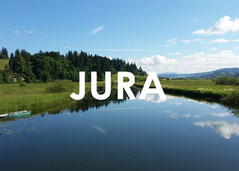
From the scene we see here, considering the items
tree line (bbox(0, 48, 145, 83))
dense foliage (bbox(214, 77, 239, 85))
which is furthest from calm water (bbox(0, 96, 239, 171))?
tree line (bbox(0, 48, 145, 83))

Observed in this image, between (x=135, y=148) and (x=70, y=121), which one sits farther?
(x=70, y=121)

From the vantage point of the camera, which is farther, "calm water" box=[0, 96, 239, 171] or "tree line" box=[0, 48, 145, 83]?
"tree line" box=[0, 48, 145, 83]

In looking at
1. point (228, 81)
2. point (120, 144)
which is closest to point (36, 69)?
point (228, 81)

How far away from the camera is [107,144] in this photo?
2162cm

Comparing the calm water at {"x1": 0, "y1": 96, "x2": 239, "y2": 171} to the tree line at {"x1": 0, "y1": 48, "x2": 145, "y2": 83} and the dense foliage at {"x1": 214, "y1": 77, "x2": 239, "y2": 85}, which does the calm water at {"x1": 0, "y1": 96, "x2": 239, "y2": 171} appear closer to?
the dense foliage at {"x1": 214, "y1": 77, "x2": 239, "y2": 85}

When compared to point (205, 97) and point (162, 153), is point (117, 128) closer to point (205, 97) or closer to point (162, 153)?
point (162, 153)

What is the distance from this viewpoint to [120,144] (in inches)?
850

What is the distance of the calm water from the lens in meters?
16.9

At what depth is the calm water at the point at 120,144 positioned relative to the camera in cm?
1686

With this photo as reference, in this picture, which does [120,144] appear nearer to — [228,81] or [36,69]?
[228,81]

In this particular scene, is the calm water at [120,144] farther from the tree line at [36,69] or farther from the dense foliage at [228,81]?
the tree line at [36,69]

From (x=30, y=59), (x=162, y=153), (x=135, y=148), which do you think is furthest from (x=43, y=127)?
(x=30, y=59)

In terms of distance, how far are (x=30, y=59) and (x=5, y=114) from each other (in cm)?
11848

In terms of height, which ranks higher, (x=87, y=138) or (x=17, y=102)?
(x=17, y=102)
